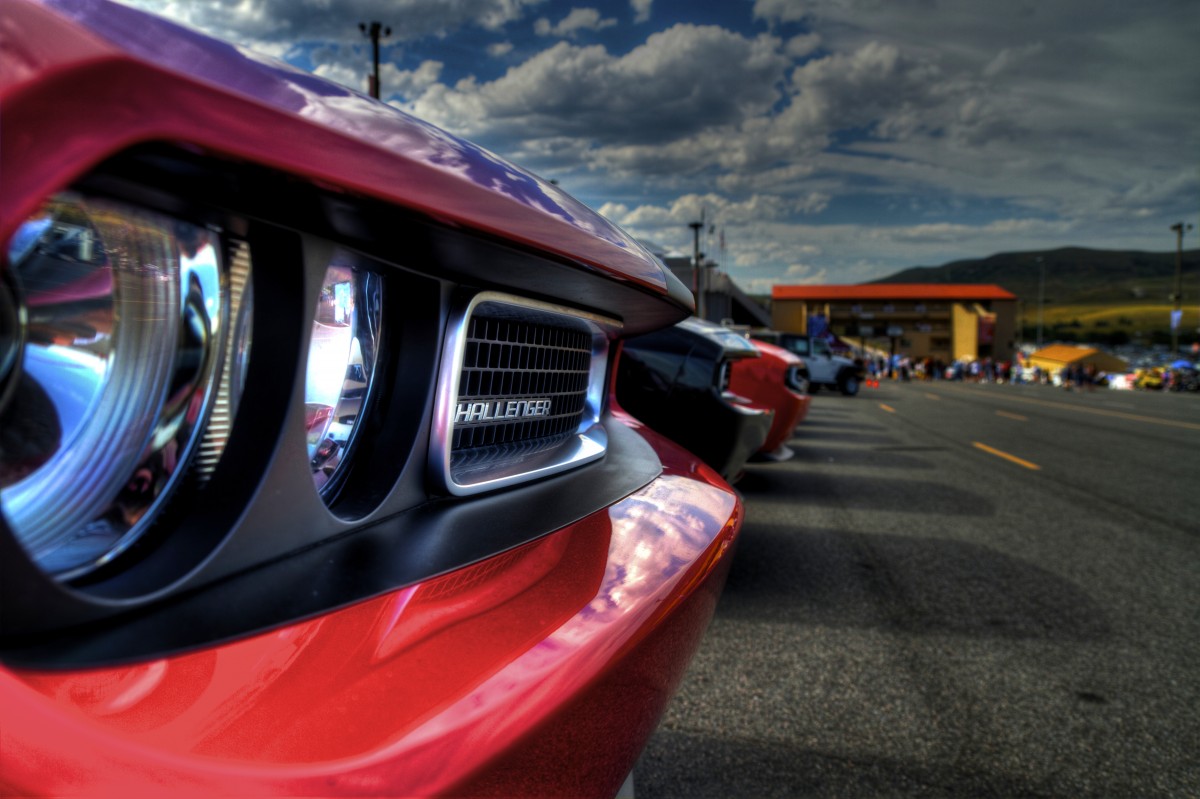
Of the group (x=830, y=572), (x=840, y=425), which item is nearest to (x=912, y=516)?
(x=830, y=572)

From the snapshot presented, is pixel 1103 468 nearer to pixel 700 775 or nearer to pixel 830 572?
pixel 830 572

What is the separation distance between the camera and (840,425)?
11930mm

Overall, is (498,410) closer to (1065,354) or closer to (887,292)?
(1065,354)

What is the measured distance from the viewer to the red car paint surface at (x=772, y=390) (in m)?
5.71

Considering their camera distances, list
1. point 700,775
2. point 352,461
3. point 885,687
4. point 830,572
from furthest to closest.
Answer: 1. point 830,572
2. point 885,687
3. point 700,775
4. point 352,461

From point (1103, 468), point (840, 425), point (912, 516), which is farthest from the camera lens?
point (840, 425)

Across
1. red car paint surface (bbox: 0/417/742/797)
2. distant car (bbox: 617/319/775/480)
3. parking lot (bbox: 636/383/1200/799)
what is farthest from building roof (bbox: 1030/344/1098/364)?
red car paint surface (bbox: 0/417/742/797)

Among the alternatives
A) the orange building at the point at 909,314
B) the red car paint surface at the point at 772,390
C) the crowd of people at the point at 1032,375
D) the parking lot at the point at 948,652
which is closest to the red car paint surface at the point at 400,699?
the parking lot at the point at 948,652

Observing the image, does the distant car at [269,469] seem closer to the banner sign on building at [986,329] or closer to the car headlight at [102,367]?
the car headlight at [102,367]

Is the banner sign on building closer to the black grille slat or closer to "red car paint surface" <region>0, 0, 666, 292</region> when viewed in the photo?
the black grille slat

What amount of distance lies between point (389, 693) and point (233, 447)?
0.33 meters

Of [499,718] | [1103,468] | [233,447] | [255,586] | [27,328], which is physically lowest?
[1103,468]

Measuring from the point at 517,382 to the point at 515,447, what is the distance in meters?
0.13

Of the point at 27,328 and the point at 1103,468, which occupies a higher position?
the point at 27,328
